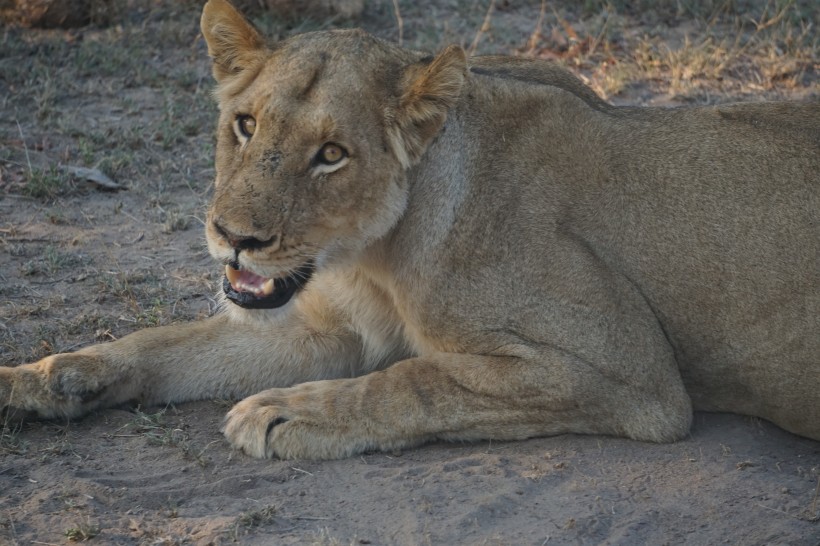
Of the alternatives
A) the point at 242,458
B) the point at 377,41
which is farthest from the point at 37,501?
the point at 377,41

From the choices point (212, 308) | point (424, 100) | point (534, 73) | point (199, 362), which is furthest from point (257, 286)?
point (534, 73)

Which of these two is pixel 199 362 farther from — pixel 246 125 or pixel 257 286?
pixel 246 125

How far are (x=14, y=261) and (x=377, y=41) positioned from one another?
2178 millimetres

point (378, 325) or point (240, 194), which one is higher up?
point (240, 194)

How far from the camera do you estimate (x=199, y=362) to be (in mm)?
4516

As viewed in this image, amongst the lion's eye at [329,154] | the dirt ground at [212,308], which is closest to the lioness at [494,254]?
the lion's eye at [329,154]

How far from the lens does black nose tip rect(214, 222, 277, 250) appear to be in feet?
12.0

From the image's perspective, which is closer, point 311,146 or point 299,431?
point 311,146

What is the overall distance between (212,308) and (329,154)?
1488 millimetres

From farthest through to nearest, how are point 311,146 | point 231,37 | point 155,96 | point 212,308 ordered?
1. point 155,96
2. point 212,308
3. point 231,37
4. point 311,146

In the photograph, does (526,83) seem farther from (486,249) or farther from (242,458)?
(242,458)

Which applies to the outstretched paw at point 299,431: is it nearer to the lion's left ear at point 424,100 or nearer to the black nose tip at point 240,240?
the black nose tip at point 240,240

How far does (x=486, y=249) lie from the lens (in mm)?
4070

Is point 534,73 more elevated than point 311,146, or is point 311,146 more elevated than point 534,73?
point 534,73
